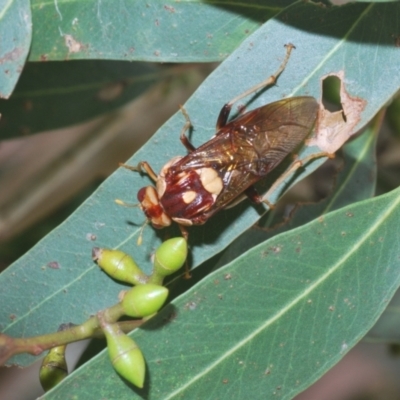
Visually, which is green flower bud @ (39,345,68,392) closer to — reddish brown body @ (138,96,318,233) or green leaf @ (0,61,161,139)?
reddish brown body @ (138,96,318,233)

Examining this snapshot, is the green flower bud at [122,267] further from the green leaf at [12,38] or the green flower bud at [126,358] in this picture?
the green leaf at [12,38]

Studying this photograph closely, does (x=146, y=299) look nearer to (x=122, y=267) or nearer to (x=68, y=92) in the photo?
(x=122, y=267)

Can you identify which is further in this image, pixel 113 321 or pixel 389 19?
pixel 389 19

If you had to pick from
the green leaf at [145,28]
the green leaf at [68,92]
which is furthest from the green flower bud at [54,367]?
the green leaf at [68,92]

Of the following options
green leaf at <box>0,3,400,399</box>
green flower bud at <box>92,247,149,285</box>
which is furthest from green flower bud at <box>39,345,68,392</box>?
green flower bud at <box>92,247,149,285</box>

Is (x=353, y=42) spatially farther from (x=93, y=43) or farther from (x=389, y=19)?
(x=93, y=43)

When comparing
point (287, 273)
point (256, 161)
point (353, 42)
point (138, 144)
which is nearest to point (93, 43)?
point (256, 161)
